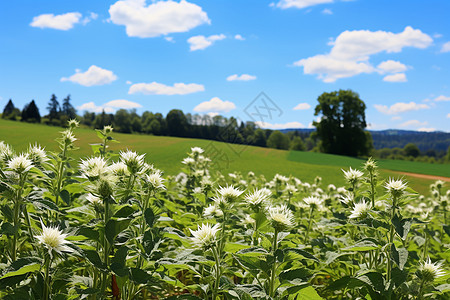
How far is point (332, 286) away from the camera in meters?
2.25

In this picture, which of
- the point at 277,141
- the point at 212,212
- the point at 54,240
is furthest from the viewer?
the point at 277,141

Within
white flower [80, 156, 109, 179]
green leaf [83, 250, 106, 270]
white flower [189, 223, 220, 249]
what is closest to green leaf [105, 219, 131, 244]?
green leaf [83, 250, 106, 270]

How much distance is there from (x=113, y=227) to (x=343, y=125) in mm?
80905

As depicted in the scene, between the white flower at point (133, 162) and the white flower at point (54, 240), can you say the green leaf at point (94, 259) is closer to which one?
the white flower at point (54, 240)

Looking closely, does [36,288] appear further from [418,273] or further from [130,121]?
[130,121]

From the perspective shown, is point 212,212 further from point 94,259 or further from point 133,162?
point 94,259

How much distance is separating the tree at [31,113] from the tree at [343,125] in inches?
3107

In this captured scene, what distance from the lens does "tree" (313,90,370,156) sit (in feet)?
245

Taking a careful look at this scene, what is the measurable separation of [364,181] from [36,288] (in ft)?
8.40

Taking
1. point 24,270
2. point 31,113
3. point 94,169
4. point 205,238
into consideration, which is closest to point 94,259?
point 24,270

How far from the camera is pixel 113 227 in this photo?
1.75 m

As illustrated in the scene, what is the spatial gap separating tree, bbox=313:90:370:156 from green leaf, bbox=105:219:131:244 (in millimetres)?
77430

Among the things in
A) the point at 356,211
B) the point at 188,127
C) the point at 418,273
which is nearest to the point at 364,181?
the point at 356,211

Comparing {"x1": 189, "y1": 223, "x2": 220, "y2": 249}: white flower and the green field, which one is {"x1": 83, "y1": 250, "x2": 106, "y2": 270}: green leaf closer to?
{"x1": 189, "y1": 223, "x2": 220, "y2": 249}: white flower
